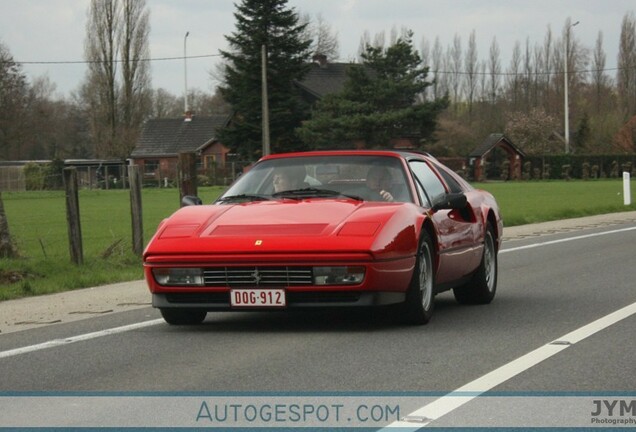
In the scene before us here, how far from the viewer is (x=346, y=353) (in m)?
7.97

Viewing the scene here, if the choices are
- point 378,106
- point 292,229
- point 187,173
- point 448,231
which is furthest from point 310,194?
point 378,106

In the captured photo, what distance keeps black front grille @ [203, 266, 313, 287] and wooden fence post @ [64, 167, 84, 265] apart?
7.14 metres

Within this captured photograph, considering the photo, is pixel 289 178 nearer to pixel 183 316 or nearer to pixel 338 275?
pixel 183 316

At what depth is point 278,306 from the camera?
877cm

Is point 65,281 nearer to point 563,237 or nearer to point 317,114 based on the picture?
point 563,237

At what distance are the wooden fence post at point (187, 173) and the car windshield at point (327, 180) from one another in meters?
7.01

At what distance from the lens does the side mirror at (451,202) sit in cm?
991

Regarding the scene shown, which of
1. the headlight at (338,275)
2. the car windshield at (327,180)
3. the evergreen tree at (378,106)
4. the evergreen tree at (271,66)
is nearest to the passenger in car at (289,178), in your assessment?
the car windshield at (327,180)

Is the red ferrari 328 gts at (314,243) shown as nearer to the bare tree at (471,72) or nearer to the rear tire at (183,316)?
the rear tire at (183,316)

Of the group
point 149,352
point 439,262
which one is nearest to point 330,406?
point 149,352

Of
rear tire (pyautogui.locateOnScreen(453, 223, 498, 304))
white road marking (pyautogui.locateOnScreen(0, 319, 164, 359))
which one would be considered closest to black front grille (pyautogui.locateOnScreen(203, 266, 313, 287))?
white road marking (pyautogui.locateOnScreen(0, 319, 164, 359))

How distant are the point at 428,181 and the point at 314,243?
216 centimetres

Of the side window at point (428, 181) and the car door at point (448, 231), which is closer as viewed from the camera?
the car door at point (448, 231)

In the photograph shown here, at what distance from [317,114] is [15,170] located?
59.8ft
